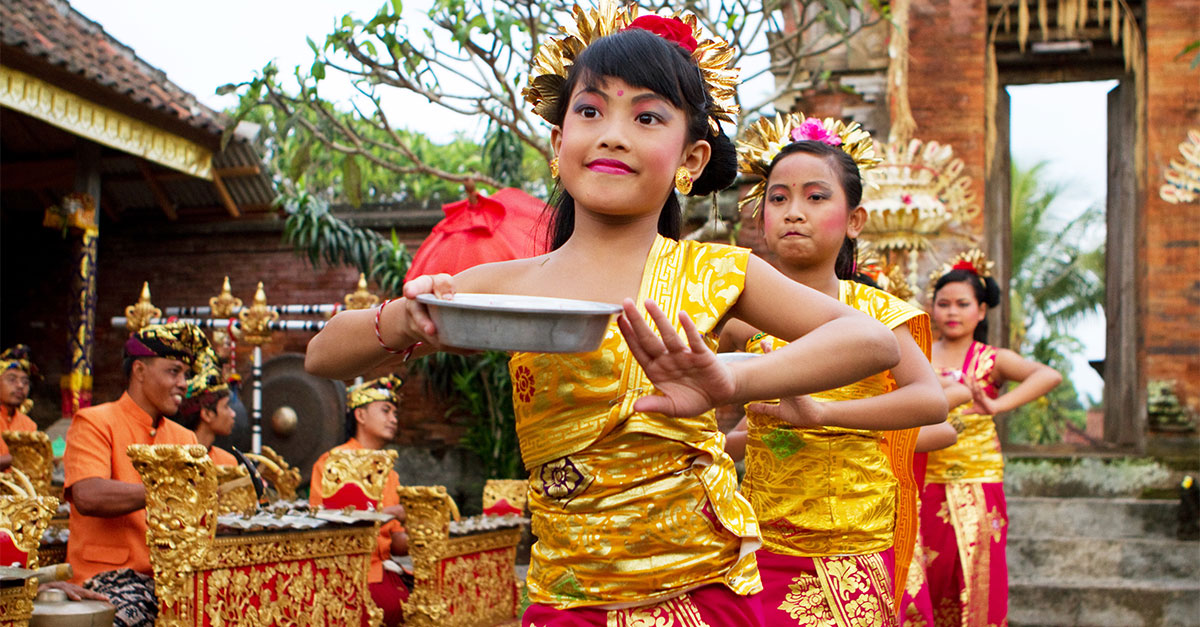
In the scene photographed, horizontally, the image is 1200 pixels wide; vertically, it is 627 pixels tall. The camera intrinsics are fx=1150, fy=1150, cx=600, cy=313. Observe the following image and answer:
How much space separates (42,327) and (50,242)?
0.93 m

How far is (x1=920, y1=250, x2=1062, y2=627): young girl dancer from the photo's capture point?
4.82m

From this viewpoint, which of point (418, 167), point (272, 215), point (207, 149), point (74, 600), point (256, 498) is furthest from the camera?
point (272, 215)

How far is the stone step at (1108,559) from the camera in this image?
7.75 metres

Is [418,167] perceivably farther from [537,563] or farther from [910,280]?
[537,563]

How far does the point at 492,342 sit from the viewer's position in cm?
154

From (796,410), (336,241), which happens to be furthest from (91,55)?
(796,410)

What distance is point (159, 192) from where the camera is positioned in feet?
38.2

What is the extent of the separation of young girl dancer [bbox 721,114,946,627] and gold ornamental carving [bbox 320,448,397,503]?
112 inches

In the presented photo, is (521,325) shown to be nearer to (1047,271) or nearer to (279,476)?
(279,476)

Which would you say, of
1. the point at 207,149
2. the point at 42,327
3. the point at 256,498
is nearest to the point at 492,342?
the point at 256,498

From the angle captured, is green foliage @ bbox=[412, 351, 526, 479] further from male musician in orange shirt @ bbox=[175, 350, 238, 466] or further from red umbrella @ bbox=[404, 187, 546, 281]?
male musician in orange shirt @ bbox=[175, 350, 238, 466]

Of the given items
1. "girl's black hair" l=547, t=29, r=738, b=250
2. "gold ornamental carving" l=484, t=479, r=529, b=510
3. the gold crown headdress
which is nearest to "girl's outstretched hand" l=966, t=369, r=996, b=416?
the gold crown headdress

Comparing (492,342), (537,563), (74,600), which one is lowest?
(74,600)

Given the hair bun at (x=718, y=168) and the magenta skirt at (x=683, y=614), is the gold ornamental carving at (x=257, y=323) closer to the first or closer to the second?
the hair bun at (x=718, y=168)
